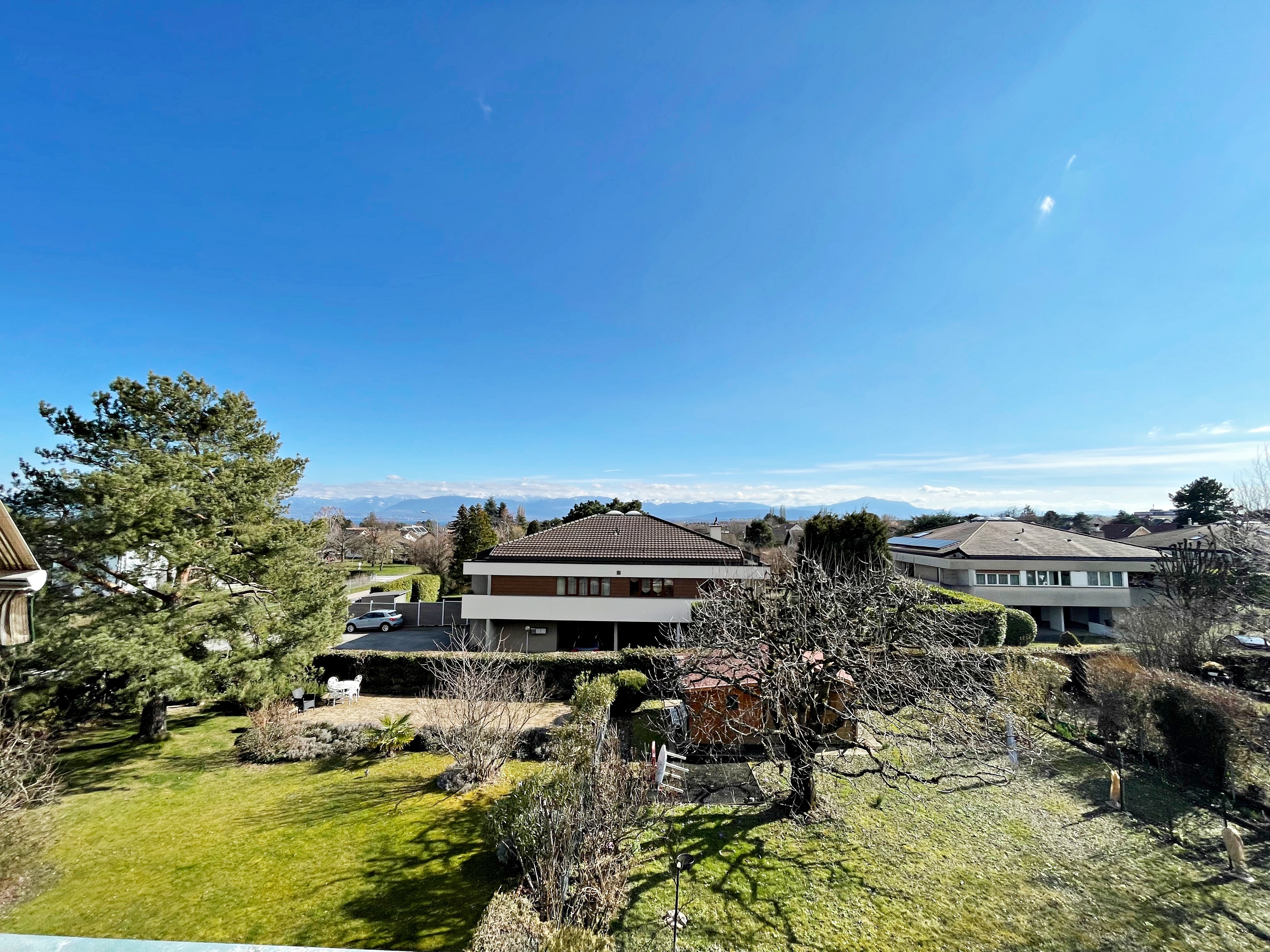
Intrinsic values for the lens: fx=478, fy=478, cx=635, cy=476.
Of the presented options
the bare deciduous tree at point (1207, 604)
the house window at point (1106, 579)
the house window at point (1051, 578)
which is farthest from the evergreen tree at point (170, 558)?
the house window at point (1106, 579)

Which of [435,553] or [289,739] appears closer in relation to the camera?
[289,739]

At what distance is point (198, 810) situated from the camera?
10.2 meters

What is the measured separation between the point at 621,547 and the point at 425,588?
1891cm

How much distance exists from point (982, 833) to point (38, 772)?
2067cm

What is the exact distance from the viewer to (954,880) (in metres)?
8.13

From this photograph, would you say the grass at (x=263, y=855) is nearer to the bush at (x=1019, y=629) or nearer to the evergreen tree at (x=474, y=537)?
the bush at (x=1019, y=629)

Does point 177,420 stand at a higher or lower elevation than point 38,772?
higher

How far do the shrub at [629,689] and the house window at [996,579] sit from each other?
78.3ft

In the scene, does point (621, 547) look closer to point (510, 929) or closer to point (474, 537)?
point (474, 537)

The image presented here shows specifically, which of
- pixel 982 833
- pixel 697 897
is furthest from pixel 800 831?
pixel 982 833

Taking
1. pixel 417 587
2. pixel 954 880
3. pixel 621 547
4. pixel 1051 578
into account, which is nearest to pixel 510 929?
pixel 954 880

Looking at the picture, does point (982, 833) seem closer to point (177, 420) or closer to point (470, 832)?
point (470, 832)

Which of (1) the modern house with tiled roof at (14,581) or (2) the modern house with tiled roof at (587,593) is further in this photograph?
(2) the modern house with tiled roof at (587,593)

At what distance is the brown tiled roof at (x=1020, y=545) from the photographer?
2847 cm
